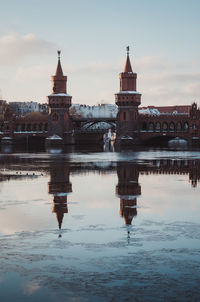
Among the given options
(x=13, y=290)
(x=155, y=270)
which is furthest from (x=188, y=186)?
(x=13, y=290)

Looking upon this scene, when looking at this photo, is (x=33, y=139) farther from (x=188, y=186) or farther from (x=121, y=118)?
(x=188, y=186)

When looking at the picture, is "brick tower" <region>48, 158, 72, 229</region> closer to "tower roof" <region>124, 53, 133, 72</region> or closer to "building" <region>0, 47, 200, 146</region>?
"building" <region>0, 47, 200, 146</region>

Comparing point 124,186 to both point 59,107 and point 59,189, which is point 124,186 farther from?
point 59,107

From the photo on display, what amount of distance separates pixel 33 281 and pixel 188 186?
1721 centimetres

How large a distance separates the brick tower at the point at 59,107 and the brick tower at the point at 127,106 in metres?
12.3

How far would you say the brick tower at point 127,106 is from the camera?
102 meters

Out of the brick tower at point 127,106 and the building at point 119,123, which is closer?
the brick tower at point 127,106

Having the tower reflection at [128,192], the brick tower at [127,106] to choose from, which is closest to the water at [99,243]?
the tower reflection at [128,192]

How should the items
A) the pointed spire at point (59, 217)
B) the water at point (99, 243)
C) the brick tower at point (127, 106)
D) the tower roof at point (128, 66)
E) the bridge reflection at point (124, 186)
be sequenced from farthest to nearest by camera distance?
the tower roof at point (128, 66), the brick tower at point (127, 106), the bridge reflection at point (124, 186), the pointed spire at point (59, 217), the water at point (99, 243)

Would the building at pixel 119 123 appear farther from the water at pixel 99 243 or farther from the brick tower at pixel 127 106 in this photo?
the water at pixel 99 243

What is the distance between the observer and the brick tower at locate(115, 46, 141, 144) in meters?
102

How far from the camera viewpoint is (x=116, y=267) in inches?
481

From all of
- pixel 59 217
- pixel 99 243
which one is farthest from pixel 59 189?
pixel 99 243

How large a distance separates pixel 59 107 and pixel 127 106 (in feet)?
50.0
